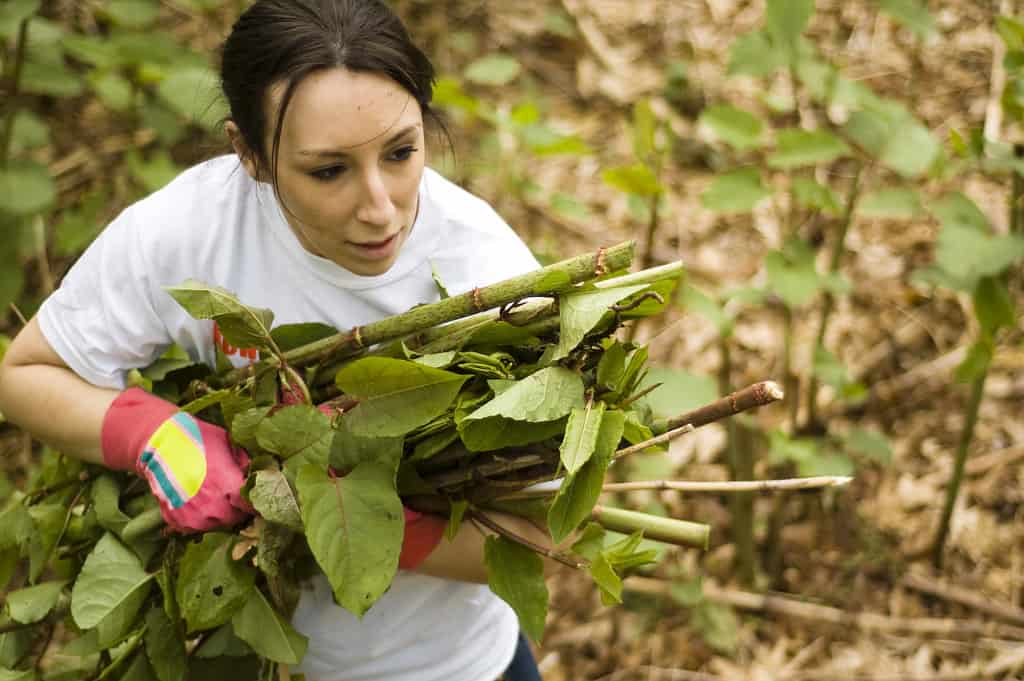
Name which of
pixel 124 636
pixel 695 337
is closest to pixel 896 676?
pixel 695 337

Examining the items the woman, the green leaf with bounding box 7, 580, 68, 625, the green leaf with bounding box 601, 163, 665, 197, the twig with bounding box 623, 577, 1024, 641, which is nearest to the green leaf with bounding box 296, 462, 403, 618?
the woman

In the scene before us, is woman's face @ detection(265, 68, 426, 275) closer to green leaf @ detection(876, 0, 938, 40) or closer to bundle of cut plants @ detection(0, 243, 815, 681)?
bundle of cut plants @ detection(0, 243, 815, 681)

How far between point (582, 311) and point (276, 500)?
37 centimetres

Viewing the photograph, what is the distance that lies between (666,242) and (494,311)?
1.67 meters

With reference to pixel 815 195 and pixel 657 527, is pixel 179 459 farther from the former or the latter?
pixel 815 195

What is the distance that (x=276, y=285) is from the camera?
1237mm

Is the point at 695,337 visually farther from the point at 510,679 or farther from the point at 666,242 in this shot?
the point at 510,679

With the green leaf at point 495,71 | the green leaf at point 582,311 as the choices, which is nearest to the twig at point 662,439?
the green leaf at point 582,311

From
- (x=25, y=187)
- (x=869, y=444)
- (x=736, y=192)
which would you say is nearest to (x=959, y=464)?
(x=869, y=444)

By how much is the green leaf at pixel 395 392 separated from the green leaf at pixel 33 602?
517 millimetres

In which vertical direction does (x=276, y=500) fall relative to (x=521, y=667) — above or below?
above

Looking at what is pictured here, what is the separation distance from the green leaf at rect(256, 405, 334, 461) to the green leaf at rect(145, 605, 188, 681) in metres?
0.28

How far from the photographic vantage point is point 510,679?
1.46 metres

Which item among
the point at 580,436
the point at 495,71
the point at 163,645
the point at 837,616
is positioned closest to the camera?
the point at 580,436
